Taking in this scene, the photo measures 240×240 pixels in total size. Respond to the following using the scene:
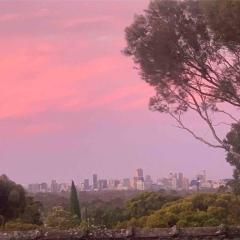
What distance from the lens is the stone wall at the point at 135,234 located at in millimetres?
7410

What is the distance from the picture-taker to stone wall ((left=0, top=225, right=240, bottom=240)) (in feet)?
24.3

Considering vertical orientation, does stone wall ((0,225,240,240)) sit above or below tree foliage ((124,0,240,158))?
below

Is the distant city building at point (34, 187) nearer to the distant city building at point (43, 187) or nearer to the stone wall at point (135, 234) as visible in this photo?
the distant city building at point (43, 187)

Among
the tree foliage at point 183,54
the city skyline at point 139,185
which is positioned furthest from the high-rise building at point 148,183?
the tree foliage at point 183,54

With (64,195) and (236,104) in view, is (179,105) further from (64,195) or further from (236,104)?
(64,195)

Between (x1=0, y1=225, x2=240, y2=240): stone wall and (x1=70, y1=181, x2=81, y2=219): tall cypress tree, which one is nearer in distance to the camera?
(x1=0, y1=225, x2=240, y2=240): stone wall

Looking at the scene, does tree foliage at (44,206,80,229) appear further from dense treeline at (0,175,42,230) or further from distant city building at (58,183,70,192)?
distant city building at (58,183,70,192)

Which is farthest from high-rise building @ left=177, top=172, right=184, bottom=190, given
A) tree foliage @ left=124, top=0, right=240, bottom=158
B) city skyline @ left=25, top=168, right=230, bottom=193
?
tree foliage @ left=124, top=0, right=240, bottom=158

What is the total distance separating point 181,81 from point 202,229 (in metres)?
6.33

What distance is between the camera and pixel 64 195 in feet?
109

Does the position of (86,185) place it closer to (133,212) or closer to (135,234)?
(133,212)

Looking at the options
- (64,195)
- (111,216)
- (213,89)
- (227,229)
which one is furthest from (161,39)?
(64,195)

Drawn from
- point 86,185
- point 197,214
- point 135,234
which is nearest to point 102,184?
point 86,185

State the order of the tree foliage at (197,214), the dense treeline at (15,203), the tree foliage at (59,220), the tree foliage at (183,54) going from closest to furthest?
the tree foliage at (183,54) → the tree foliage at (59,220) → the tree foliage at (197,214) → the dense treeline at (15,203)
